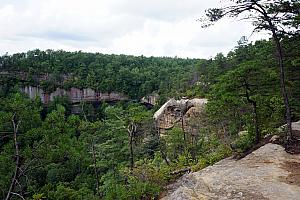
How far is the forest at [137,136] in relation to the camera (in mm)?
9156

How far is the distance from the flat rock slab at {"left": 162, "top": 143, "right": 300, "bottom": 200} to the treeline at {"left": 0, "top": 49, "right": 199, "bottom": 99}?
52785 millimetres

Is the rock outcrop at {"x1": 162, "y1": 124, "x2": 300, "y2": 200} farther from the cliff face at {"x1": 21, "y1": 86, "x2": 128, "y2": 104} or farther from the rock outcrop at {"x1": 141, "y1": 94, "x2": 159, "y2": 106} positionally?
the cliff face at {"x1": 21, "y1": 86, "x2": 128, "y2": 104}

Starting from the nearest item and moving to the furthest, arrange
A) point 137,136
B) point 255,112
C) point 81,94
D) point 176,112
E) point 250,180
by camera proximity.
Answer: point 250,180 < point 255,112 < point 137,136 < point 176,112 < point 81,94

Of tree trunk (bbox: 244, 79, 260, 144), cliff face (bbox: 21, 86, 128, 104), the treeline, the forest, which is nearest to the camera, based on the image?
the forest

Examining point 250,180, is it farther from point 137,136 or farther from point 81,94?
point 81,94

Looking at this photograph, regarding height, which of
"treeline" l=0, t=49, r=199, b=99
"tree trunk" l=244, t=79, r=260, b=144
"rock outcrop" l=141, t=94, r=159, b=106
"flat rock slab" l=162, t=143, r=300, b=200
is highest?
"treeline" l=0, t=49, r=199, b=99

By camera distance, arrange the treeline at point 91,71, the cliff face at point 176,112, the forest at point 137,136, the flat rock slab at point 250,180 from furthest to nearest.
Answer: the treeline at point 91,71 → the cliff face at point 176,112 → the forest at point 137,136 → the flat rock slab at point 250,180

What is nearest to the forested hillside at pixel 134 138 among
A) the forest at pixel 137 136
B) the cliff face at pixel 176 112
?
the forest at pixel 137 136

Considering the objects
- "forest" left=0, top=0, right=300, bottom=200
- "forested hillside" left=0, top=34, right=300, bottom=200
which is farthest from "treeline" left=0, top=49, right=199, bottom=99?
"forested hillside" left=0, top=34, right=300, bottom=200

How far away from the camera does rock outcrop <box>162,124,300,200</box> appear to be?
7512mm

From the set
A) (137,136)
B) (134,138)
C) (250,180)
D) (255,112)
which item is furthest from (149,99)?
(250,180)

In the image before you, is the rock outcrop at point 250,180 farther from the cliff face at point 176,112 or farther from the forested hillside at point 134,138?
the cliff face at point 176,112

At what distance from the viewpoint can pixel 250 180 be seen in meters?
8.19

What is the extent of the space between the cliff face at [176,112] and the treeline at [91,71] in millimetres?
26288
